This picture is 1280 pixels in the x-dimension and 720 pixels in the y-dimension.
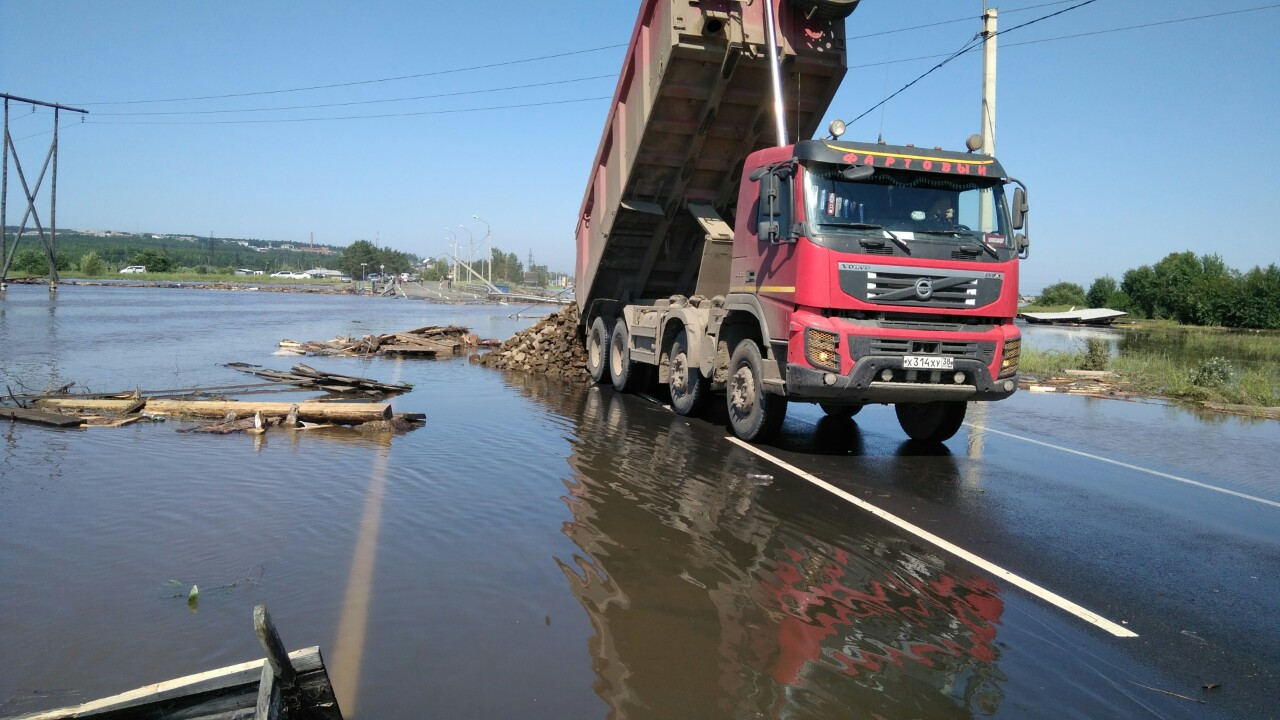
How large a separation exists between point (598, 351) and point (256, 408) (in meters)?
6.53

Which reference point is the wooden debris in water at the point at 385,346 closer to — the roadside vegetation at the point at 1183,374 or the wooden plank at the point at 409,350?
the wooden plank at the point at 409,350

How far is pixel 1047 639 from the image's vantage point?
4.02 m

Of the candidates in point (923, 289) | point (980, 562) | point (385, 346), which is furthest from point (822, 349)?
point (385, 346)

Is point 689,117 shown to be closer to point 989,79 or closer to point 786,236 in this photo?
point 786,236

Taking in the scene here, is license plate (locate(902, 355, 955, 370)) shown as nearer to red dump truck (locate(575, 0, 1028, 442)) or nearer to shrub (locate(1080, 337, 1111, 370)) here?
red dump truck (locate(575, 0, 1028, 442))

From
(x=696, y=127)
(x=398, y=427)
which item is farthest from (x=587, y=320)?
(x=398, y=427)

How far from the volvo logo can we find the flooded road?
1.67 metres

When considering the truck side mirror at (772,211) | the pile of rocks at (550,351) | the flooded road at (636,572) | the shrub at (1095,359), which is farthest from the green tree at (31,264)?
the truck side mirror at (772,211)

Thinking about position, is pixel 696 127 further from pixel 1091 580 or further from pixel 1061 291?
pixel 1061 291

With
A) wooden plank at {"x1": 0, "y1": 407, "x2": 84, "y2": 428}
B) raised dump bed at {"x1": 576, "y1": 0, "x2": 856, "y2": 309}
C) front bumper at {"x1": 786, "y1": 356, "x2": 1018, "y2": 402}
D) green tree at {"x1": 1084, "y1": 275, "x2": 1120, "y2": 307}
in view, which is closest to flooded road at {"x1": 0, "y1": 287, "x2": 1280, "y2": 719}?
wooden plank at {"x1": 0, "y1": 407, "x2": 84, "y2": 428}

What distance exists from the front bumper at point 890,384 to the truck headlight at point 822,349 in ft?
0.27

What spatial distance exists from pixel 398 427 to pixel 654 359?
390cm

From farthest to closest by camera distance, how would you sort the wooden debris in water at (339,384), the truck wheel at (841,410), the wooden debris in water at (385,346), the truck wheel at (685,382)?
1. the wooden debris in water at (385,346)
2. the wooden debris in water at (339,384)
3. the truck wheel at (841,410)
4. the truck wheel at (685,382)

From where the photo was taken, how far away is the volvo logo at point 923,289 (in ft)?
25.1
